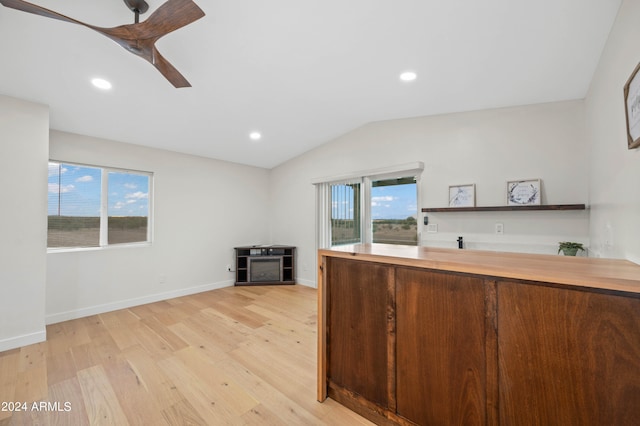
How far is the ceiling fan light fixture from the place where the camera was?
2.31 meters

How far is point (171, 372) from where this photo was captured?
2.06m

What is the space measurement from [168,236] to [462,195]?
4.24m

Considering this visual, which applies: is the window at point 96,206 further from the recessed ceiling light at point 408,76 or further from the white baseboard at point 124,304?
the recessed ceiling light at point 408,76

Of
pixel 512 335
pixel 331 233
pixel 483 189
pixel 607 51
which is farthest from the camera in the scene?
pixel 331 233

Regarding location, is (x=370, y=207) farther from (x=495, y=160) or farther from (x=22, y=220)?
(x=22, y=220)

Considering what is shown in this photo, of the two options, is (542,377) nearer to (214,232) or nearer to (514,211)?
(514,211)

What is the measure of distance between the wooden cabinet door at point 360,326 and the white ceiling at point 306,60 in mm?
1663

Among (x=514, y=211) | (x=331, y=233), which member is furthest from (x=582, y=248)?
(x=331, y=233)

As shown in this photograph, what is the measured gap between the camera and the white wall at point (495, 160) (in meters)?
2.45

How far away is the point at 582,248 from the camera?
2.32 m

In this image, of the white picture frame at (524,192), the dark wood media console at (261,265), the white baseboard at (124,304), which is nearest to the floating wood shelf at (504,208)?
the white picture frame at (524,192)

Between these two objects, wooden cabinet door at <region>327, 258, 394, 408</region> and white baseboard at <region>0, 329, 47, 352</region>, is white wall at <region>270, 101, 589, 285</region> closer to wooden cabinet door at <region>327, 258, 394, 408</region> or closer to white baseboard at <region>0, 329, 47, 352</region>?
wooden cabinet door at <region>327, 258, 394, 408</region>

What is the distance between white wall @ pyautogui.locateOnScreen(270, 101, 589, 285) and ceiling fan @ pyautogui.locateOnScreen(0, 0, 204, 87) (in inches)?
109

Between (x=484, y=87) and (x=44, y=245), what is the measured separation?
4.72m
